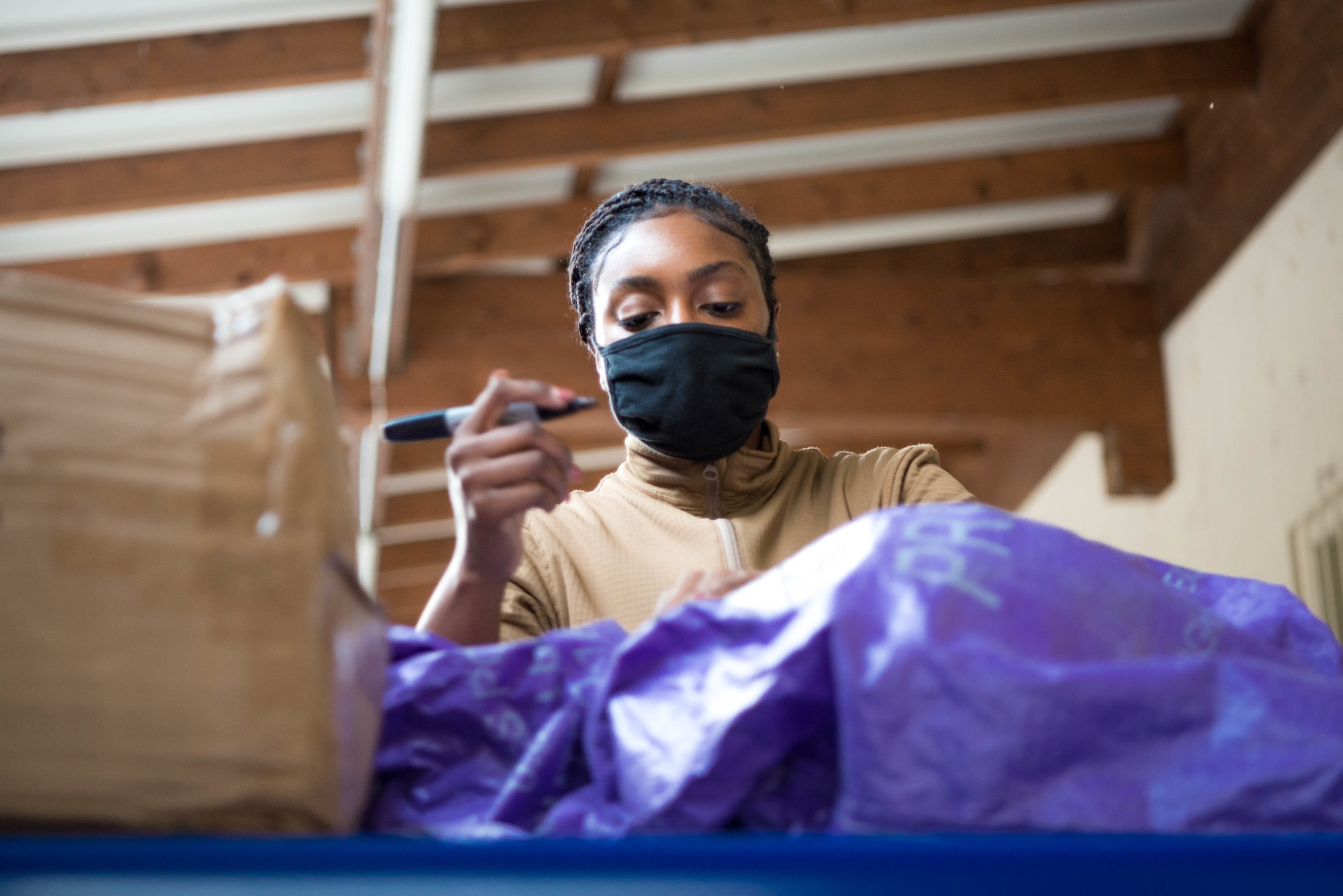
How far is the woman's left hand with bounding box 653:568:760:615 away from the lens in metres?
1.01

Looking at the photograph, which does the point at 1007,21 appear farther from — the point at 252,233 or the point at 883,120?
the point at 252,233

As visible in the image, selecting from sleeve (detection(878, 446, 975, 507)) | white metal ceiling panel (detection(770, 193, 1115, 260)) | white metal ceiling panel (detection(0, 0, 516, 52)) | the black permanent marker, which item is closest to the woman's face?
sleeve (detection(878, 446, 975, 507))

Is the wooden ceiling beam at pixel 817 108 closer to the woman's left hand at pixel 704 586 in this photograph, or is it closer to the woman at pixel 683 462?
the woman at pixel 683 462

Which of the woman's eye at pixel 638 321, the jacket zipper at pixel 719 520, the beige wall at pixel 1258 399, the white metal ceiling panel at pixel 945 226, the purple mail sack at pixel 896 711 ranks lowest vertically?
the purple mail sack at pixel 896 711

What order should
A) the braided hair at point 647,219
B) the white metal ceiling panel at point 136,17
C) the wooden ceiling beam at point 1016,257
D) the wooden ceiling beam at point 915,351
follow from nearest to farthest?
the braided hair at point 647,219 < the white metal ceiling panel at point 136,17 < the wooden ceiling beam at point 915,351 < the wooden ceiling beam at point 1016,257

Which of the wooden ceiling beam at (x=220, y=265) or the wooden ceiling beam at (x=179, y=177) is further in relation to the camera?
the wooden ceiling beam at (x=220, y=265)

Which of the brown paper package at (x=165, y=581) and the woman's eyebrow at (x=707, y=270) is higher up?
the woman's eyebrow at (x=707, y=270)

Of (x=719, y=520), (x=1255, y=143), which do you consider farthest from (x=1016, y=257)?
(x=719, y=520)

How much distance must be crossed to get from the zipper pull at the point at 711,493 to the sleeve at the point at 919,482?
0.20m

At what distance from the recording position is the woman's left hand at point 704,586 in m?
1.01

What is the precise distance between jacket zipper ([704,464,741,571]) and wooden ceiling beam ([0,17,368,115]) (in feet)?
10.2

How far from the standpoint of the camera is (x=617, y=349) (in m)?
1.62

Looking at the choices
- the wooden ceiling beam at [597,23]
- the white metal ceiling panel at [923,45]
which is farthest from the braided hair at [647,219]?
the white metal ceiling panel at [923,45]

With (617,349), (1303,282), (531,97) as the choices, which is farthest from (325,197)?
(617,349)
